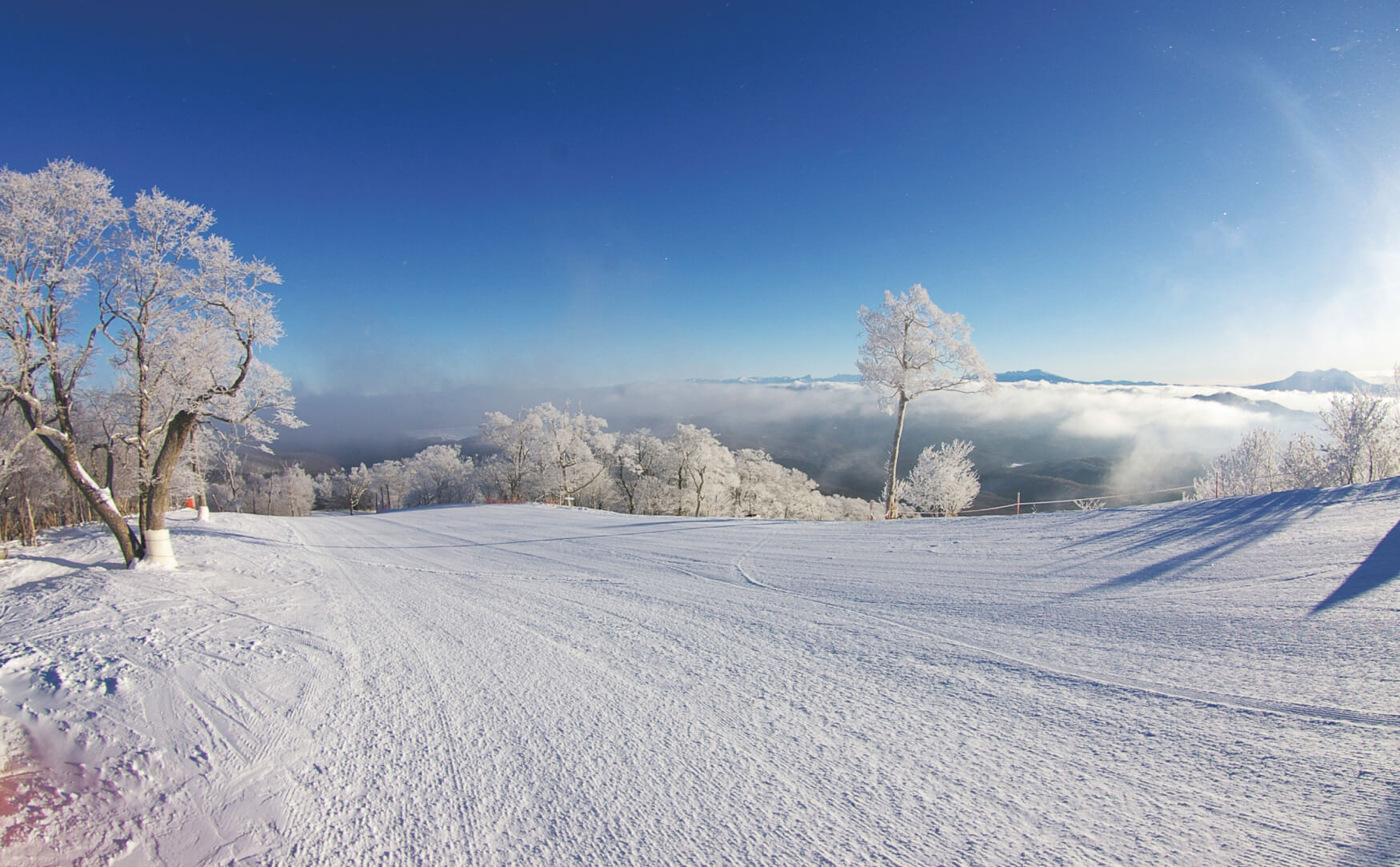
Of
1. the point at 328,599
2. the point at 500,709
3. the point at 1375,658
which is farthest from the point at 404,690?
the point at 1375,658

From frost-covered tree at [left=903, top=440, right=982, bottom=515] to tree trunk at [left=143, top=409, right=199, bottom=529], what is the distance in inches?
1446

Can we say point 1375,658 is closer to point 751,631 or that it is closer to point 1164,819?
point 1164,819

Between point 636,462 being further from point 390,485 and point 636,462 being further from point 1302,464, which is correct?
point 390,485

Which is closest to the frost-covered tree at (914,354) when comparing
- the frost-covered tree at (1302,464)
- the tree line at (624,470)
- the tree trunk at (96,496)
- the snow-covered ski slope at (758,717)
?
the snow-covered ski slope at (758,717)

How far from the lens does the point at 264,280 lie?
29.2ft

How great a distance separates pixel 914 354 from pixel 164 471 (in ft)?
61.5

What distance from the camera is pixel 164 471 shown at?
875 cm

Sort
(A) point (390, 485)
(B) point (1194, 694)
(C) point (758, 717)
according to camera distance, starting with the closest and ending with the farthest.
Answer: (B) point (1194, 694)
(C) point (758, 717)
(A) point (390, 485)

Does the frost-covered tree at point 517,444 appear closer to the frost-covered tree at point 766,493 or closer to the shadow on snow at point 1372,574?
the frost-covered tree at point 766,493

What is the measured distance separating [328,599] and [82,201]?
24.5ft

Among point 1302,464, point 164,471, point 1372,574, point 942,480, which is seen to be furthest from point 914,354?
point 1302,464

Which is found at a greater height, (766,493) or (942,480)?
(942,480)

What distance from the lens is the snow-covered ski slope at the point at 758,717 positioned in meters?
2.13

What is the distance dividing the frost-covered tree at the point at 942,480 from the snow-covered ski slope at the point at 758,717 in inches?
1245
